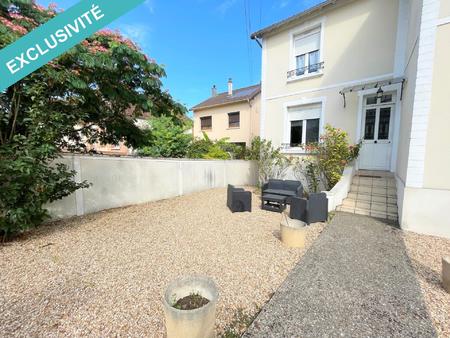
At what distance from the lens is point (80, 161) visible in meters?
5.47

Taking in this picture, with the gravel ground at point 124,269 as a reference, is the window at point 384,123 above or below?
above

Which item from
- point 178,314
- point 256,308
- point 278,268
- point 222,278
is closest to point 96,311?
point 178,314

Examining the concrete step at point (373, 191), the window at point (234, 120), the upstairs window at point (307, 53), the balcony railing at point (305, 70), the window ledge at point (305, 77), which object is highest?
the upstairs window at point (307, 53)

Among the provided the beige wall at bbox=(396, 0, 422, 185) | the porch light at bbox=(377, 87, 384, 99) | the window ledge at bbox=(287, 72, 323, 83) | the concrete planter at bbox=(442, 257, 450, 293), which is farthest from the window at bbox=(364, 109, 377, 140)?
the concrete planter at bbox=(442, 257, 450, 293)

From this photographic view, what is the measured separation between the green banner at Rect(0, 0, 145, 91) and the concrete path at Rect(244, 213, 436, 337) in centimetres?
492

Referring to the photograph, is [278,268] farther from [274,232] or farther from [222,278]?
[274,232]

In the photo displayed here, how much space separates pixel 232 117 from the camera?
18.2 m

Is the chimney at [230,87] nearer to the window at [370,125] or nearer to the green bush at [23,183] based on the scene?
the window at [370,125]

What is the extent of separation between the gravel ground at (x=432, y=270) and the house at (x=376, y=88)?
54 cm

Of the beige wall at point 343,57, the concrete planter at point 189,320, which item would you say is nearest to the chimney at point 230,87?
the beige wall at point 343,57

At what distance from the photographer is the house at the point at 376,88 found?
14.7ft

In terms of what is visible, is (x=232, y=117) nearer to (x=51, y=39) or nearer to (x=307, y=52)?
(x=307, y=52)

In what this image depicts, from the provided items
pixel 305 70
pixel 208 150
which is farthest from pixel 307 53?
pixel 208 150

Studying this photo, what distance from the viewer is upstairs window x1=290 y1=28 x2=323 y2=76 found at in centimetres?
905
